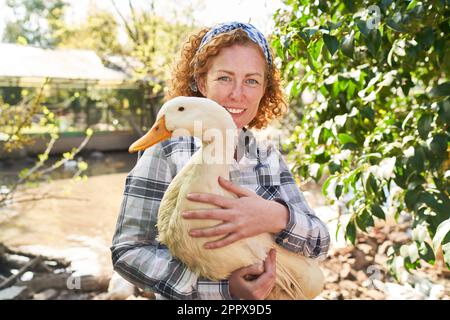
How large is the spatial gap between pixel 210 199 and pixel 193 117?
0.53 feet

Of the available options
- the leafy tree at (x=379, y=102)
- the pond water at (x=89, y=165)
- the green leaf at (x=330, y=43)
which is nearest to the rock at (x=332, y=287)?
the leafy tree at (x=379, y=102)

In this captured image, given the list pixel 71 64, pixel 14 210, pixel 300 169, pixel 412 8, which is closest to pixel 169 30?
pixel 71 64

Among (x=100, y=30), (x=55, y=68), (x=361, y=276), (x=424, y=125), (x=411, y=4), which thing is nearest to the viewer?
(x=411, y=4)

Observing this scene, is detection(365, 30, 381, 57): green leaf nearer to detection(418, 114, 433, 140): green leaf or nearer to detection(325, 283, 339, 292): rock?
detection(418, 114, 433, 140): green leaf

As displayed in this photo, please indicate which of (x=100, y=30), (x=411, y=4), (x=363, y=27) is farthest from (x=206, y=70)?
(x=100, y=30)

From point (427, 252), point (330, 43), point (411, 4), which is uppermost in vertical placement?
point (411, 4)

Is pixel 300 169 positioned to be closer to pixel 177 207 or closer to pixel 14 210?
pixel 177 207

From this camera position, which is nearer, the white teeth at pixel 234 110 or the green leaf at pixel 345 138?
the white teeth at pixel 234 110

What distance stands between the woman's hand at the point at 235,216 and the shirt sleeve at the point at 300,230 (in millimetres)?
38

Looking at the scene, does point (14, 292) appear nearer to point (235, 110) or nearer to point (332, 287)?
point (332, 287)

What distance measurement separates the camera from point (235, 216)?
77 centimetres

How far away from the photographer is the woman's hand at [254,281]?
31.9 inches

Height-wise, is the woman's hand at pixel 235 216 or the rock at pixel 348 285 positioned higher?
the woman's hand at pixel 235 216

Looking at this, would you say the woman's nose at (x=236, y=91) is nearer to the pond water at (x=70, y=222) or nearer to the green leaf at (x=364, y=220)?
the green leaf at (x=364, y=220)
